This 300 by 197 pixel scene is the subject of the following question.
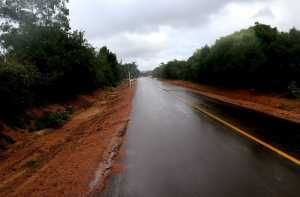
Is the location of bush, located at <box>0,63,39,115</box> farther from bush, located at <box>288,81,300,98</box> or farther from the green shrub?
bush, located at <box>288,81,300,98</box>

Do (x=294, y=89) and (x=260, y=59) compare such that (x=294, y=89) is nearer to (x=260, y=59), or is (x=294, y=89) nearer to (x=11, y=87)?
(x=260, y=59)

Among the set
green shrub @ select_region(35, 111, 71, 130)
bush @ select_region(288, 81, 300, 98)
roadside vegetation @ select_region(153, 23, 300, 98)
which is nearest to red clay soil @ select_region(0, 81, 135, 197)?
green shrub @ select_region(35, 111, 71, 130)

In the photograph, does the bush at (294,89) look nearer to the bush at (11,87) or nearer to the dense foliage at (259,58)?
the dense foliage at (259,58)

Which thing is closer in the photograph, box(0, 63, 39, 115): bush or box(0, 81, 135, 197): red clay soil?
box(0, 81, 135, 197): red clay soil

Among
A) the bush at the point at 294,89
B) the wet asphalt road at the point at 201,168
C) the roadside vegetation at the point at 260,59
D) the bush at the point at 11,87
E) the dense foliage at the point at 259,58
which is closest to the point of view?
the wet asphalt road at the point at 201,168

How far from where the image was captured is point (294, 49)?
18.8 metres

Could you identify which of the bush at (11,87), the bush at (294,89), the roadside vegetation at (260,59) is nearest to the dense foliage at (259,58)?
the roadside vegetation at (260,59)

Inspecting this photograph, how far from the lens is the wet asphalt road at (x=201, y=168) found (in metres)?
4.75

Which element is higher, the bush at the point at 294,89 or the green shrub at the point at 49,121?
the bush at the point at 294,89

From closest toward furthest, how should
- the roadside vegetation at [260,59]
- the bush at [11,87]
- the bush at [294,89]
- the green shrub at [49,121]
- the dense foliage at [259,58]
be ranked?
the bush at [11,87] → the green shrub at [49,121] → the bush at [294,89] → the roadside vegetation at [260,59] → the dense foliage at [259,58]

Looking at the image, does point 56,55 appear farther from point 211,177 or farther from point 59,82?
point 211,177

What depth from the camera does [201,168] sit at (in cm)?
579

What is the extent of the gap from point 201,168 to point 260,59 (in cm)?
1801

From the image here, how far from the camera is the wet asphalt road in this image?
15.6 ft
